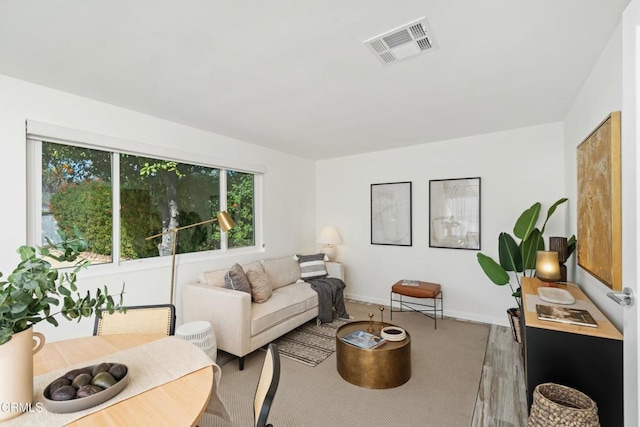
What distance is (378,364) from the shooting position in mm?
2414

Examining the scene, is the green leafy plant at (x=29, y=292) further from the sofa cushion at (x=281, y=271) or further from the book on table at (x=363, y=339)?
the sofa cushion at (x=281, y=271)

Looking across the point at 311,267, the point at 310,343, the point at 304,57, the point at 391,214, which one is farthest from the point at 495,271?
the point at 304,57

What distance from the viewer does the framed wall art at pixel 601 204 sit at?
1.63 m

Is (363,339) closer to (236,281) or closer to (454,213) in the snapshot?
(236,281)

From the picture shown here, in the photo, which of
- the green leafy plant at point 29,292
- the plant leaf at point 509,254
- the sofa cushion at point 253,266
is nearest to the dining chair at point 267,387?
the green leafy plant at point 29,292

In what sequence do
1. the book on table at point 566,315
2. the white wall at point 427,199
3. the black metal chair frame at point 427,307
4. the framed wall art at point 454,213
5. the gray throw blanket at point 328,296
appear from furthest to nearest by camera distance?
1. the black metal chair frame at point 427,307
2. the framed wall art at point 454,213
3. the gray throw blanket at point 328,296
4. the white wall at point 427,199
5. the book on table at point 566,315

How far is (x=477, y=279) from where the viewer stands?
154 inches

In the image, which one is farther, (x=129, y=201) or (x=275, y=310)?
(x=275, y=310)

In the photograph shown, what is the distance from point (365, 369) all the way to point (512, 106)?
277cm

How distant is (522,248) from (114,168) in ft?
13.4

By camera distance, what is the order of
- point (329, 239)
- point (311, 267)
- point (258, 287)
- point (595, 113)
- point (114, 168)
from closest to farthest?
point (595, 113) → point (114, 168) → point (258, 287) → point (311, 267) → point (329, 239)

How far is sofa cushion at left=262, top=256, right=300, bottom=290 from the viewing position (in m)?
3.95

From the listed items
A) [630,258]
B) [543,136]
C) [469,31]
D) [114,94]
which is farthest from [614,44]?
[114,94]

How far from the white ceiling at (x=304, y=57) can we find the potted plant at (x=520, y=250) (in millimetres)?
1068
